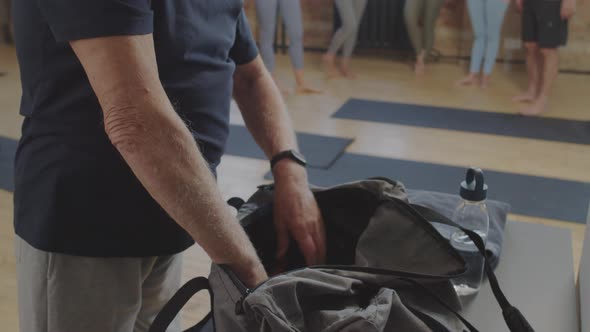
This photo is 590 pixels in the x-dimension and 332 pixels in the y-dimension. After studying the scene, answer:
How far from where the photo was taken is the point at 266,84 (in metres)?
1.41

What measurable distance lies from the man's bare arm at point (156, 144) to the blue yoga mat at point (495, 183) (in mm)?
2463

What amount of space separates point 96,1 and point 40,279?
19.3 inches

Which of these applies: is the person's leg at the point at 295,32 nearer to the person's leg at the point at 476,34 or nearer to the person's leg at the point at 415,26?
the person's leg at the point at 415,26

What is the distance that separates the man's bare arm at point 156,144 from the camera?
2.87ft

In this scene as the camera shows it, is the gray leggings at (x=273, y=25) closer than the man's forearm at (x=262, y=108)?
No

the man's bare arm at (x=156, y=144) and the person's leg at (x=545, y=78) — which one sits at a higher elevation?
the man's bare arm at (x=156, y=144)

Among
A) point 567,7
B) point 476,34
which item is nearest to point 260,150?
point 567,7

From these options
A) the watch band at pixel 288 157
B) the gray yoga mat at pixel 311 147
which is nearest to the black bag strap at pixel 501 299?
the watch band at pixel 288 157

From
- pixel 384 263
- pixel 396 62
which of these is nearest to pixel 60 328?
pixel 384 263

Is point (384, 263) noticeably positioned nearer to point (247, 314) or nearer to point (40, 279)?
point (247, 314)

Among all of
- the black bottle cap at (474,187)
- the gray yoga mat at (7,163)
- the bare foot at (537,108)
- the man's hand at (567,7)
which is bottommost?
the bare foot at (537,108)

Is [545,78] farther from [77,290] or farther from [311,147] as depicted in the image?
[77,290]

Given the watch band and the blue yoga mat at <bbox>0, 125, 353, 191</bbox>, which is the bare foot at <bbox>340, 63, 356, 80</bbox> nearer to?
the blue yoga mat at <bbox>0, 125, 353, 191</bbox>

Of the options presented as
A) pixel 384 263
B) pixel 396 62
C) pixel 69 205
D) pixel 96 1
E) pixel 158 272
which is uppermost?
pixel 96 1
